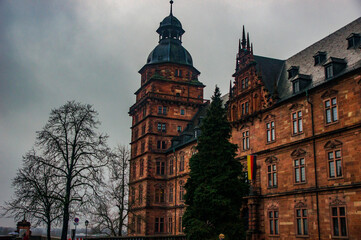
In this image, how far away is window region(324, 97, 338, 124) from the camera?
28.3 meters

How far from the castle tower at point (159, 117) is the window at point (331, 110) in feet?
97.7

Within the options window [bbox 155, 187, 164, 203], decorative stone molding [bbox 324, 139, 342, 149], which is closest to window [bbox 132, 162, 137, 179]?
window [bbox 155, 187, 164, 203]

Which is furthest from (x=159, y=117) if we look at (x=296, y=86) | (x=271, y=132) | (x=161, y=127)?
(x=296, y=86)

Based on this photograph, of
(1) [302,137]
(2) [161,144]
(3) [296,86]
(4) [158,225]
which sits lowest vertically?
(4) [158,225]

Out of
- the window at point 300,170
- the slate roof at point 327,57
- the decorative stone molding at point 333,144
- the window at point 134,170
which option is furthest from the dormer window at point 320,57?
the window at point 134,170

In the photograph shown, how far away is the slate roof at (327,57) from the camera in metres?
29.5

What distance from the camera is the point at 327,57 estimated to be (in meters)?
33.1

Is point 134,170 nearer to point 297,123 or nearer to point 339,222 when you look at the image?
point 297,123

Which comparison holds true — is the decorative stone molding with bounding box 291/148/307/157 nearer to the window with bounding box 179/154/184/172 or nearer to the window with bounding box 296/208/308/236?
the window with bounding box 296/208/308/236

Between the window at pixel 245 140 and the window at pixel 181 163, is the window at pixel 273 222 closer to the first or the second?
the window at pixel 245 140

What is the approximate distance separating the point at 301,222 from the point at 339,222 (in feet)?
12.3

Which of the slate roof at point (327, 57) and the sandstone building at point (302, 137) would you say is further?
the slate roof at point (327, 57)

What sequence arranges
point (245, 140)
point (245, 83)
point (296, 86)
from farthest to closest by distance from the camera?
point (245, 83) < point (245, 140) < point (296, 86)

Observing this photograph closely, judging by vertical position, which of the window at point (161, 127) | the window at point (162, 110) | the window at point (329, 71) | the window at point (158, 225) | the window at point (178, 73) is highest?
the window at point (178, 73)
